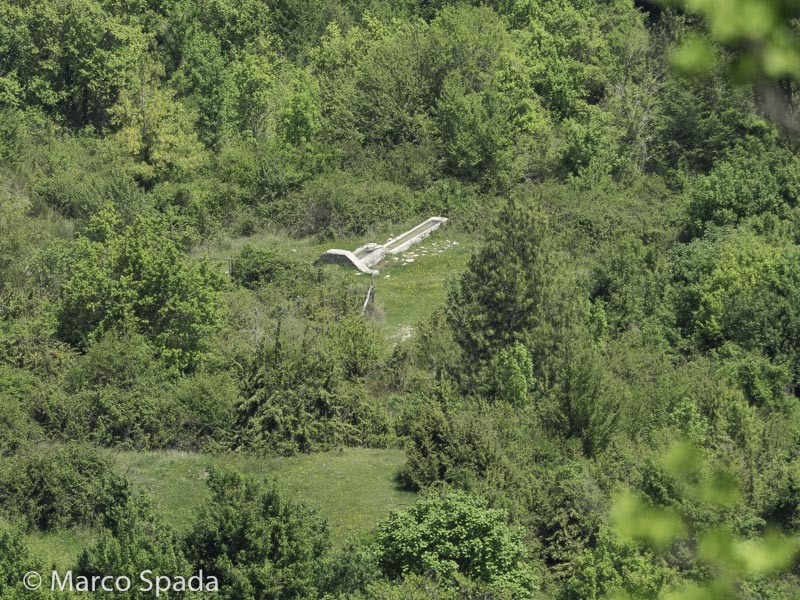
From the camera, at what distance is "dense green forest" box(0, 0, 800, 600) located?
57.8ft

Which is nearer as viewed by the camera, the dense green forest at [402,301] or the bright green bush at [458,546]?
the dense green forest at [402,301]

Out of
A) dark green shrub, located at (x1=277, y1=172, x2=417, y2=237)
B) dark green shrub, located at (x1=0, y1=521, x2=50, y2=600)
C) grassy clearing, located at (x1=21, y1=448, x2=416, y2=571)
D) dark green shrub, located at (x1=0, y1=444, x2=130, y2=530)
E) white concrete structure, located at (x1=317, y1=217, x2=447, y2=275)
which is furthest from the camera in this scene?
dark green shrub, located at (x1=277, y1=172, x2=417, y2=237)

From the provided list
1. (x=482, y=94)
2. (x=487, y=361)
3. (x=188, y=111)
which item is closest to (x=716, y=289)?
(x=487, y=361)

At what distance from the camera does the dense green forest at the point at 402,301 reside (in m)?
17.6

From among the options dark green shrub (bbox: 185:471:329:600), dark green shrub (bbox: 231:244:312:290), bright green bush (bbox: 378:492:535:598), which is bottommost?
dark green shrub (bbox: 231:244:312:290)

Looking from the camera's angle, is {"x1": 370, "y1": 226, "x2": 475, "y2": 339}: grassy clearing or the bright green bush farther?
{"x1": 370, "y1": 226, "x2": 475, "y2": 339}: grassy clearing

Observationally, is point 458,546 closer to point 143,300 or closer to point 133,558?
point 133,558

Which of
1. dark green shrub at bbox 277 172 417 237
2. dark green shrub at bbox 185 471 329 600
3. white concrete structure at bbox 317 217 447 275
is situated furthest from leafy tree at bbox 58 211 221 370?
dark green shrub at bbox 277 172 417 237

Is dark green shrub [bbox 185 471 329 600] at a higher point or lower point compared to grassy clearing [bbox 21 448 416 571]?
higher

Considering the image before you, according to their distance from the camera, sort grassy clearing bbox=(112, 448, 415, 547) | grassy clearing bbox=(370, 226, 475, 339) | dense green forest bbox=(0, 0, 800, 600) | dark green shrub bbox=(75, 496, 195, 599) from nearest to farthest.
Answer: dark green shrub bbox=(75, 496, 195, 599) < dense green forest bbox=(0, 0, 800, 600) < grassy clearing bbox=(112, 448, 415, 547) < grassy clearing bbox=(370, 226, 475, 339)

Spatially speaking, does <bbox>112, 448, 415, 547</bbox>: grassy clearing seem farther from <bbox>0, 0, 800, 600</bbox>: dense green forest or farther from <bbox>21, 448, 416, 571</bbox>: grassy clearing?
<bbox>0, 0, 800, 600</bbox>: dense green forest

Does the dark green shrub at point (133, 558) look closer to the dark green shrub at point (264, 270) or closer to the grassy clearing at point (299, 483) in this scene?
the grassy clearing at point (299, 483)

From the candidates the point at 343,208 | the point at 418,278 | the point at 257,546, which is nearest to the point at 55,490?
the point at 257,546

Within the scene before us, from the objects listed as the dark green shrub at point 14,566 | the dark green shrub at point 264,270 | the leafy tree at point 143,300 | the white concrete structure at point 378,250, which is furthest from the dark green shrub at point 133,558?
the white concrete structure at point 378,250
